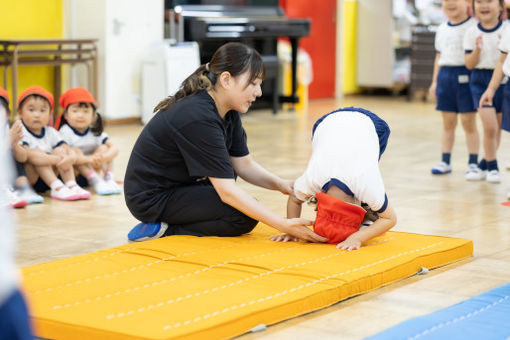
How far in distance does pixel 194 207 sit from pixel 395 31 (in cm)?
772

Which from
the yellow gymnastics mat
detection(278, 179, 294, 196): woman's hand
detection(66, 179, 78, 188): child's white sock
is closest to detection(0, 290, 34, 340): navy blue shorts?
the yellow gymnastics mat

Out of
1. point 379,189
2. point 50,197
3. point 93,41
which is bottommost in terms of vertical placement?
point 50,197

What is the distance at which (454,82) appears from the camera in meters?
4.89

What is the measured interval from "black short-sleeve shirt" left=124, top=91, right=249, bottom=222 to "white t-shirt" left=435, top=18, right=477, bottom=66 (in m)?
2.05

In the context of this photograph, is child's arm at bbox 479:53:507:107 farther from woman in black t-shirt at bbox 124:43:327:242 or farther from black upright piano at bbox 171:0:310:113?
black upright piano at bbox 171:0:310:113

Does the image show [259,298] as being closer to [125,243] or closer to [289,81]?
[125,243]

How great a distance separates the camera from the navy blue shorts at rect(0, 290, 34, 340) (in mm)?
1136

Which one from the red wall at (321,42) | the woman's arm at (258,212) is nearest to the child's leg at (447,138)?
the woman's arm at (258,212)

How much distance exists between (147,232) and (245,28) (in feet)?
15.7

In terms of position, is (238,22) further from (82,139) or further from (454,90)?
(82,139)

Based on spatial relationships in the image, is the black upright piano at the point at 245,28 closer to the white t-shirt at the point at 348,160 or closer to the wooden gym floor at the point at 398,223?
the wooden gym floor at the point at 398,223

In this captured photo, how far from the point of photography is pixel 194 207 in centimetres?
309

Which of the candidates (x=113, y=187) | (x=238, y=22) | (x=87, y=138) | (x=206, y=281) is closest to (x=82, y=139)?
(x=87, y=138)

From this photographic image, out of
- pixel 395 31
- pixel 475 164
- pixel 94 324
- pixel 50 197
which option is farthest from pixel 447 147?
pixel 395 31
